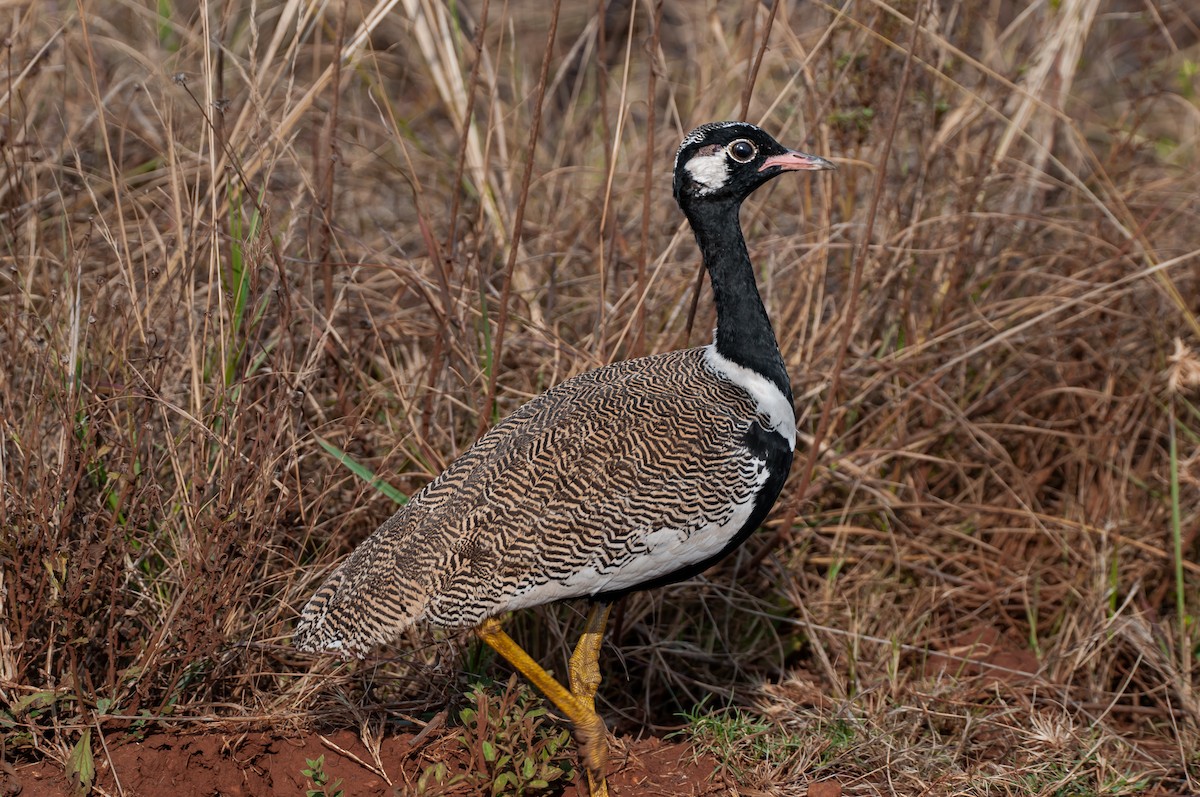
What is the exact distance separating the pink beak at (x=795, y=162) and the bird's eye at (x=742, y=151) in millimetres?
47

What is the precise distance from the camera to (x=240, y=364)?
3.80 meters

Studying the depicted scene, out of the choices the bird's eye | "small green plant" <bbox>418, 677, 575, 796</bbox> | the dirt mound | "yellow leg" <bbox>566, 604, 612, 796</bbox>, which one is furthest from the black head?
the dirt mound

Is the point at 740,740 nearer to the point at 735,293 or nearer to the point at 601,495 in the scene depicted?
the point at 601,495

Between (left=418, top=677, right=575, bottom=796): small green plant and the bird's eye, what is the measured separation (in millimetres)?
1545

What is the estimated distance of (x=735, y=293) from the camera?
3572 millimetres

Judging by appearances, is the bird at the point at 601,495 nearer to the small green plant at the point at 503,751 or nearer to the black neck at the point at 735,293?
the black neck at the point at 735,293

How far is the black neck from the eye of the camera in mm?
3561

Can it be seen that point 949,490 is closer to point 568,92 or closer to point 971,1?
point 971,1

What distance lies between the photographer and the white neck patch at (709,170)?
350cm

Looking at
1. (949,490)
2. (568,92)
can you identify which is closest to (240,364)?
(949,490)

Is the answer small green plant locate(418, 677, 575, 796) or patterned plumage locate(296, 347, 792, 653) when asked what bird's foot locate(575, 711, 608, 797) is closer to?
small green plant locate(418, 677, 575, 796)

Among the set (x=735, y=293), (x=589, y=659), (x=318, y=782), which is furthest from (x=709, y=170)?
(x=318, y=782)

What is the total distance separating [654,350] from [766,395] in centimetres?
87

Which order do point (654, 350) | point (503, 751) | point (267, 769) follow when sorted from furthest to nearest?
1. point (654, 350)
2. point (267, 769)
3. point (503, 751)
